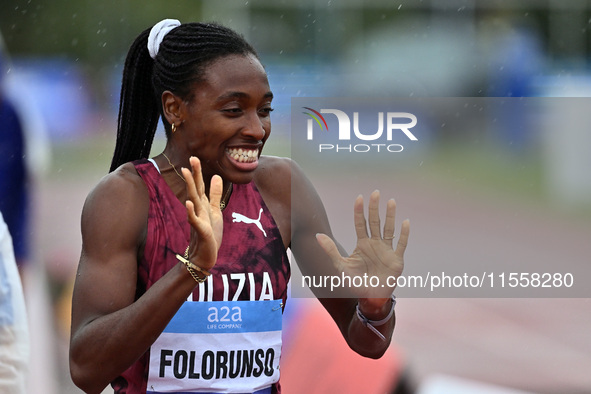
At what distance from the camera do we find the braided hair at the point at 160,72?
6.48 ft

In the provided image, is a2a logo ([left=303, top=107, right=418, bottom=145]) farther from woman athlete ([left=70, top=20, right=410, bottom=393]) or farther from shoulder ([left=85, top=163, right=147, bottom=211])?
shoulder ([left=85, top=163, right=147, bottom=211])

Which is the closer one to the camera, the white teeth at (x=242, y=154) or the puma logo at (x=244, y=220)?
the white teeth at (x=242, y=154)

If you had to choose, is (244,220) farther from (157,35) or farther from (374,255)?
(157,35)

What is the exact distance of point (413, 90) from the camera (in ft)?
21.1

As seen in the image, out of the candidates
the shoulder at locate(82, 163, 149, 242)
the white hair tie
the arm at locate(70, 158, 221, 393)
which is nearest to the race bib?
the arm at locate(70, 158, 221, 393)

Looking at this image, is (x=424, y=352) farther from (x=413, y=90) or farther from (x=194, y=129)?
(x=413, y=90)

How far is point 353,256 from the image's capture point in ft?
6.57

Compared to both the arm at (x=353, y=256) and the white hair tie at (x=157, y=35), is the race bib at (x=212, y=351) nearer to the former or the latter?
the arm at (x=353, y=256)

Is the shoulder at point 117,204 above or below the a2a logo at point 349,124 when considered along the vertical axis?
below

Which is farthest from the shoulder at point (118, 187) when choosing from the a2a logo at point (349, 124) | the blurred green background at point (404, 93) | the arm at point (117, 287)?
the blurred green background at point (404, 93)

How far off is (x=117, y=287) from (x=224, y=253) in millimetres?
289

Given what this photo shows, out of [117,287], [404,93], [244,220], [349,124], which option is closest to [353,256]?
[244,220]

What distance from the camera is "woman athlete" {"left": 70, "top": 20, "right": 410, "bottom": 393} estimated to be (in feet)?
6.07

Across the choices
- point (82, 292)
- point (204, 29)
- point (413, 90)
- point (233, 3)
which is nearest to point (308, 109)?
point (204, 29)
